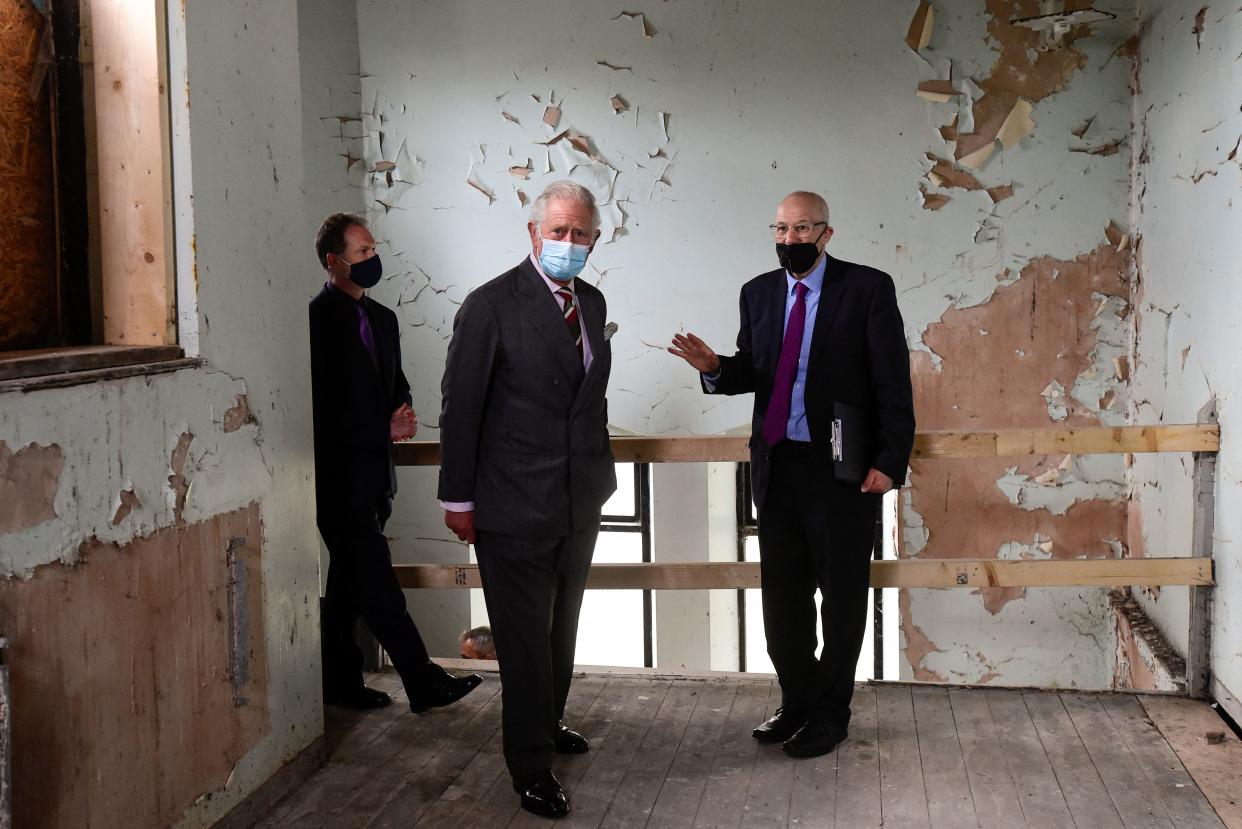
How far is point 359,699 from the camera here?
3279mm

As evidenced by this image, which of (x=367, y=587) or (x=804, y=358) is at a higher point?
(x=804, y=358)

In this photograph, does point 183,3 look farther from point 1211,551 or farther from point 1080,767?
point 1211,551

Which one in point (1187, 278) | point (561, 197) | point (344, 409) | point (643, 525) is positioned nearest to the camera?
point (561, 197)

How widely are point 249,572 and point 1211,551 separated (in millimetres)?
2665

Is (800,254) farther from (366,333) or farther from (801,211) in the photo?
(366,333)

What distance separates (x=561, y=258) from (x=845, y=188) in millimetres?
2525

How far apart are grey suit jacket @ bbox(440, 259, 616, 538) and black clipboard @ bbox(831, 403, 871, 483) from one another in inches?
24.5

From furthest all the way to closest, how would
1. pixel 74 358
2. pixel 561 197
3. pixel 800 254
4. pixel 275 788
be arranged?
1. pixel 800 254
2. pixel 275 788
3. pixel 561 197
4. pixel 74 358

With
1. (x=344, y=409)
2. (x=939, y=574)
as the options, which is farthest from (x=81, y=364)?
(x=939, y=574)

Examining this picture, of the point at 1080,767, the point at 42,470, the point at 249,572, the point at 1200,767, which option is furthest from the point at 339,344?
the point at 1200,767

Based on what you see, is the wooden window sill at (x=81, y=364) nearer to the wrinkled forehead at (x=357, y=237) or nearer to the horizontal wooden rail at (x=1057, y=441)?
the wrinkled forehead at (x=357, y=237)

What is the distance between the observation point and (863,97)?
472cm

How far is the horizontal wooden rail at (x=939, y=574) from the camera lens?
3203 mm

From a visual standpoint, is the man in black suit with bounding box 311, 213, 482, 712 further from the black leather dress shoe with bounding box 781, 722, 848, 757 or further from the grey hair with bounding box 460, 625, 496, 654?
the grey hair with bounding box 460, 625, 496, 654
